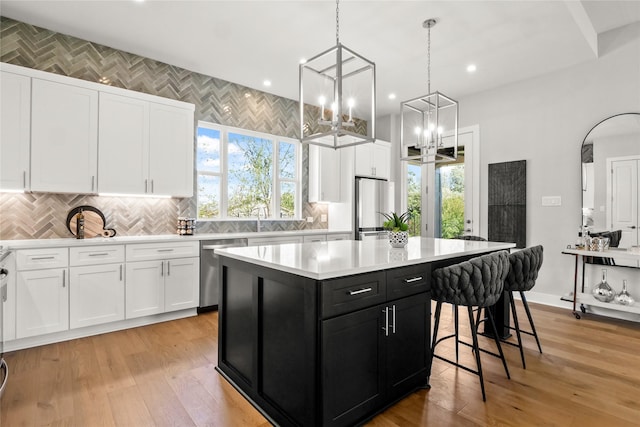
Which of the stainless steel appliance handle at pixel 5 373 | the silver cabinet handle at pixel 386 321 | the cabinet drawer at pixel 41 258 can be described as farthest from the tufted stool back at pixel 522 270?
the cabinet drawer at pixel 41 258

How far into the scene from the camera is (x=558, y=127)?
441 centimetres

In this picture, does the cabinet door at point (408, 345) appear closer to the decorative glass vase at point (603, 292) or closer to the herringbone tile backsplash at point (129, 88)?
the decorative glass vase at point (603, 292)

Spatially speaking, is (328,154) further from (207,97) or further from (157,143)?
(157,143)

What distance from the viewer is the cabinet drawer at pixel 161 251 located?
347 cm

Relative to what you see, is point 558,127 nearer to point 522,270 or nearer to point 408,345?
point 522,270

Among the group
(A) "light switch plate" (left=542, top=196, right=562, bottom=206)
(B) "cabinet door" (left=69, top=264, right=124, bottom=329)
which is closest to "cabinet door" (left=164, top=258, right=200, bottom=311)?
(B) "cabinet door" (left=69, top=264, right=124, bottom=329)

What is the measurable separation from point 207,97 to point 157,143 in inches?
43.4

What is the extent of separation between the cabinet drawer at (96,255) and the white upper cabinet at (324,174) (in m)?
2.94

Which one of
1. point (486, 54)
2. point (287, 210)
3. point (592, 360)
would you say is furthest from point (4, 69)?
point (592, 360)

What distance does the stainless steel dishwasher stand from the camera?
155 inches

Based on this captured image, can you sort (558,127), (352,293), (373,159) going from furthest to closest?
(373,159) < (558,127) < (352,293)

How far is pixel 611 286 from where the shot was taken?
13.0 ft

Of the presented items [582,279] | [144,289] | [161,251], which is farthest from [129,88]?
[582,279]

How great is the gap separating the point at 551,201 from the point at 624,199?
29.7 inches
